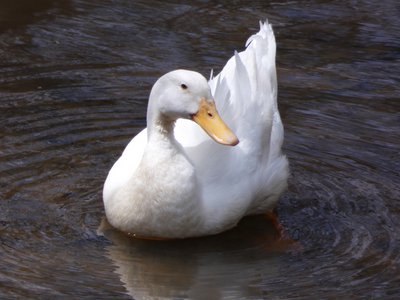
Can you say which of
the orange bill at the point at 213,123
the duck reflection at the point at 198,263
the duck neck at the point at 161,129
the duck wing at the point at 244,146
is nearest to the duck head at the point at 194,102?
the orange bill at the point at 213,123

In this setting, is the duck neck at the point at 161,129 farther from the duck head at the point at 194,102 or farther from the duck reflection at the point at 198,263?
the duck reflection at the point at 198,263

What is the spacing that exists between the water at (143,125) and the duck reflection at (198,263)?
0.04ft

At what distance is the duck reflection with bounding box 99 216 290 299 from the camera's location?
6566mm

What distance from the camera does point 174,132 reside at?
24.5 feet

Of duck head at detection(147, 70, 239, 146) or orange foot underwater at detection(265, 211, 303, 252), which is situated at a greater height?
duck head at detection(147, 70, 239, 146)

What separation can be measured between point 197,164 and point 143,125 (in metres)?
1.80

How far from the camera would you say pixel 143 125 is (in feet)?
29.2

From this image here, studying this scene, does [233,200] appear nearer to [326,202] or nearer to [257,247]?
[257,247]

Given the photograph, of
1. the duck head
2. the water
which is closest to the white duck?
the duck head

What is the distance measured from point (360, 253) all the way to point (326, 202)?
79cm

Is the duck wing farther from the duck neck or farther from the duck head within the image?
the duck head

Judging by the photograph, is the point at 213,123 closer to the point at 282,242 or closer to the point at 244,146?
the point at 244,146

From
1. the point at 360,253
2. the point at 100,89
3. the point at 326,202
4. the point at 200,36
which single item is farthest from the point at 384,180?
the point at 200,36

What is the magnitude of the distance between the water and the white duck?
0.19m
